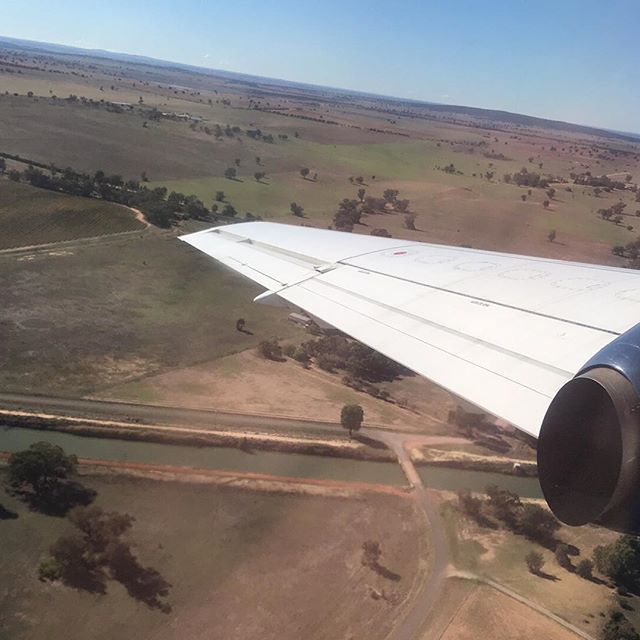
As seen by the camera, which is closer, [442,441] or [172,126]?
[442,441]

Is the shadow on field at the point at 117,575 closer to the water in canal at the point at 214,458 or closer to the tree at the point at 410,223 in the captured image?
the water in canal at the point at 214,458

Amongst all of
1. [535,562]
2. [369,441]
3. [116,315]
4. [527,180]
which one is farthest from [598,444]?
[527,180]

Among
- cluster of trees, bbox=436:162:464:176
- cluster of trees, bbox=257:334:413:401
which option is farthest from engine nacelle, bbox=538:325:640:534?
cluster of trees, bbox=436:162:464:176

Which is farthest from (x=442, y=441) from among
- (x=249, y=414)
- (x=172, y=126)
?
(x=172, y=126)

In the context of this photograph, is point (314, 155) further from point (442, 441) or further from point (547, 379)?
point (547, 379)

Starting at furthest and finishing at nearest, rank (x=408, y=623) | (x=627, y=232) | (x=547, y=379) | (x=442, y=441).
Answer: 1. (x=627, y=232)
2. (x=442, y=441)
3. (x=408, y=623)
4. (x=547, y=379)
